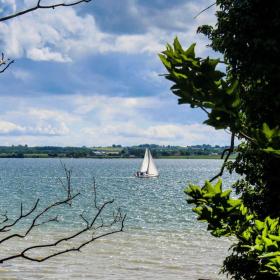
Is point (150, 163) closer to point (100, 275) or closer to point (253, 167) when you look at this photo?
point (100, 275)

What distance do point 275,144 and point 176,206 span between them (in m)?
63.5

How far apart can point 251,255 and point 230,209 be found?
1.19 feet

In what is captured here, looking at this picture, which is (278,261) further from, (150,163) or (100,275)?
(150,163)

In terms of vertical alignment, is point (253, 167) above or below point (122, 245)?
above

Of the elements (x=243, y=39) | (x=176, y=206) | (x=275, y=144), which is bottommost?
(x=176, y=206)

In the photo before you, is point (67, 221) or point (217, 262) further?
point (67, 221)

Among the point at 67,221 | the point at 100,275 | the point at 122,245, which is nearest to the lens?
the point at 100,275

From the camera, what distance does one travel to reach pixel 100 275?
86.1 ft

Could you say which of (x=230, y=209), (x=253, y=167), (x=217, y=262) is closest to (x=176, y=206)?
(x=217, y=262)

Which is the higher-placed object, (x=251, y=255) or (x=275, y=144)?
(x=275, y=144)

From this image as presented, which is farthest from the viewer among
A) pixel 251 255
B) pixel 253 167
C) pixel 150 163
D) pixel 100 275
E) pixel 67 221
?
pixel 150 163

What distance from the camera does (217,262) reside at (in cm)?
2920

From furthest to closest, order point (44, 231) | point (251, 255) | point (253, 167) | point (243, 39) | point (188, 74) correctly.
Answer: point (44, 231) → point (253, 167) → point (243, 39) → point (251, 255) → point (188, 74)

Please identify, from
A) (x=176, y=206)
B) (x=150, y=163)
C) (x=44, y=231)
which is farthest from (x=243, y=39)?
(x=150, y=163)
